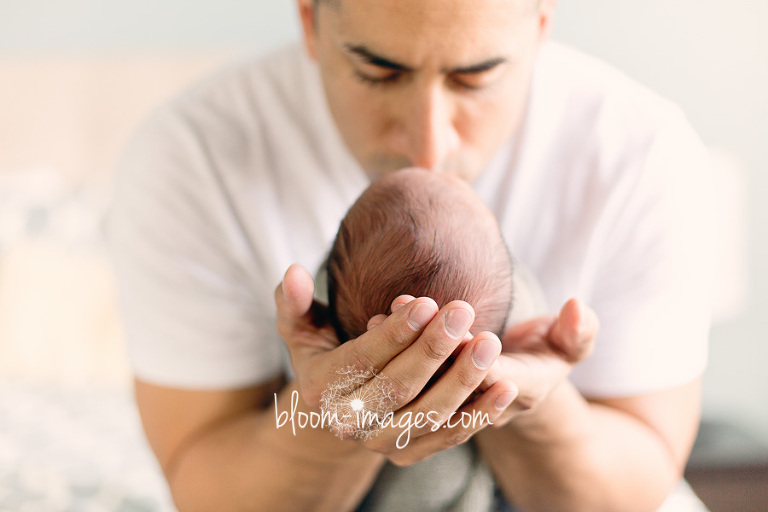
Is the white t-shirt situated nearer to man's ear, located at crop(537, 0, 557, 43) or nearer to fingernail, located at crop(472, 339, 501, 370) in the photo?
man's ear, located at crop(537, 0, 557, 43)

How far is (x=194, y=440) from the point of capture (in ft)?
2.19

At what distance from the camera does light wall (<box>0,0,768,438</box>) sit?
0.97m

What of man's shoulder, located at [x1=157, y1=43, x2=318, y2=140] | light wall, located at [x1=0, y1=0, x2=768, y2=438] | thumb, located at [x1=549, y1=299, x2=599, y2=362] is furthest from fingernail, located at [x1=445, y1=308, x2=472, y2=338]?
light wall, located at [x1=0, y1=0, x2=768, y2=438]

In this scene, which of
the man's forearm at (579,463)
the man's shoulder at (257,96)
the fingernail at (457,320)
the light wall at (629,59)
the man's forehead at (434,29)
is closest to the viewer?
the fingernail at (457,320)

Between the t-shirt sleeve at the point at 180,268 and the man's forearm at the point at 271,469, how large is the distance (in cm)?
7

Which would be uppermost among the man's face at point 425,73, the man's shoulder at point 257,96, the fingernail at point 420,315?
the man's face at point 425,73

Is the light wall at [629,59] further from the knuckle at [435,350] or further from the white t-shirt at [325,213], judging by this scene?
the knuckle at [435,350]

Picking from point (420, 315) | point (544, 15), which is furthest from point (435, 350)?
point (544, 15)

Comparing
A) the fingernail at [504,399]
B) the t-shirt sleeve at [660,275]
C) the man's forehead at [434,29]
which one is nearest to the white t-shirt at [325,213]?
the t-shirt sleeve at [660,275]

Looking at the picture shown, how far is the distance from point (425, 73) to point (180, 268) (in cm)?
35

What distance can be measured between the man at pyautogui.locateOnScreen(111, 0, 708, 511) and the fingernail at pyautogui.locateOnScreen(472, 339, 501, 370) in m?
0.14

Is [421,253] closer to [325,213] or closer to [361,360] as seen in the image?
[361,360]

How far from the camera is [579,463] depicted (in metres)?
0.61

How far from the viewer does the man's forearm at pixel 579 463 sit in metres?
0.59
